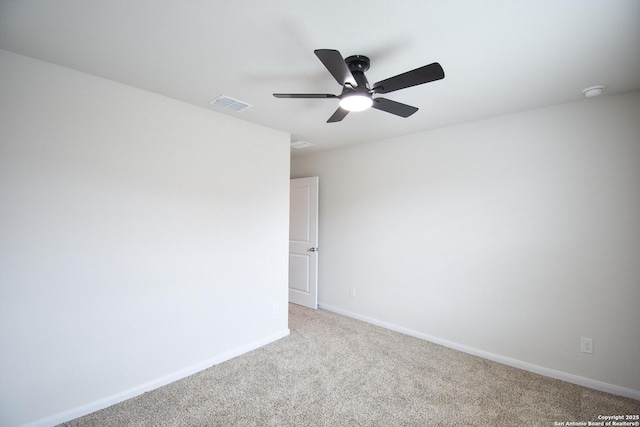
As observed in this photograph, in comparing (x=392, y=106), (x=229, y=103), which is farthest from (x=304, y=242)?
(x=392, y=106)

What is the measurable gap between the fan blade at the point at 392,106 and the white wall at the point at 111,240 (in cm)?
164

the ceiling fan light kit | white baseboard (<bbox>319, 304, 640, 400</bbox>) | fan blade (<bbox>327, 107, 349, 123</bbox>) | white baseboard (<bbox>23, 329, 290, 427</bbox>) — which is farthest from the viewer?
white baseboard (<bbox>319, 304, 640, 400</bbox>)

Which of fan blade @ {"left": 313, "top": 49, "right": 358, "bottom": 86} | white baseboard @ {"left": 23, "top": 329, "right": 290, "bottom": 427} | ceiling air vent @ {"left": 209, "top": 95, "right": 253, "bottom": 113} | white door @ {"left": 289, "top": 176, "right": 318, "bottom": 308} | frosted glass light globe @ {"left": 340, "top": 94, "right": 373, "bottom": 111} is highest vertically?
ceiling air vent @ {"left": 209, "top": 95, "right": 253, "bottom": 113}

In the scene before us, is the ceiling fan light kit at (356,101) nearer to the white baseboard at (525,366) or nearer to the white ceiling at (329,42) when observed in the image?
the white ceiling at (329,42)

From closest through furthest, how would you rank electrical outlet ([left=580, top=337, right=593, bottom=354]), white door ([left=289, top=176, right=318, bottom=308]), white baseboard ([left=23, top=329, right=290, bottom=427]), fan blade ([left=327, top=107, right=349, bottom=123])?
white baseboard ([left=23, top=329, right=290, bottom=427])
fan blade ([left=327, top=107, right=349, bottom=123])
electrical outlet ([left=580, top=337, right=593, bottom=354])
white door ([left=289, top=176, right=318, bottom=308])

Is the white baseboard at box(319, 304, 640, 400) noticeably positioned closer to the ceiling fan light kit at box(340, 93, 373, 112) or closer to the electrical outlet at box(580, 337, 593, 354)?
the electrical outlet at box(580, 337, 593, 354)

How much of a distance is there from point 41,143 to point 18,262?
79 centimetres

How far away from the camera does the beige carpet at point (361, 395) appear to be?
2.08 m

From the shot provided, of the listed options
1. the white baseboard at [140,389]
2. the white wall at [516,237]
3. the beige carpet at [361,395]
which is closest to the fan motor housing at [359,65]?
the white wall at [516,237]

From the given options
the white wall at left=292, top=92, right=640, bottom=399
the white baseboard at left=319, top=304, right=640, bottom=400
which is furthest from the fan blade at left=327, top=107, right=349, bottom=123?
the white baseboard at left=319, top=304, right=640, bottom=400

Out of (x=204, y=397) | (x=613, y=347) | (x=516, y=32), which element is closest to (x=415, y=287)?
(x=613, y=347)

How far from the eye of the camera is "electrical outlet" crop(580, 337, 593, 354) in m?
2.50

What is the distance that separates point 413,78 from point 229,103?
1709 mm

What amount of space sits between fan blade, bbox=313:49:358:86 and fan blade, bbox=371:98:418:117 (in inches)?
12.1
